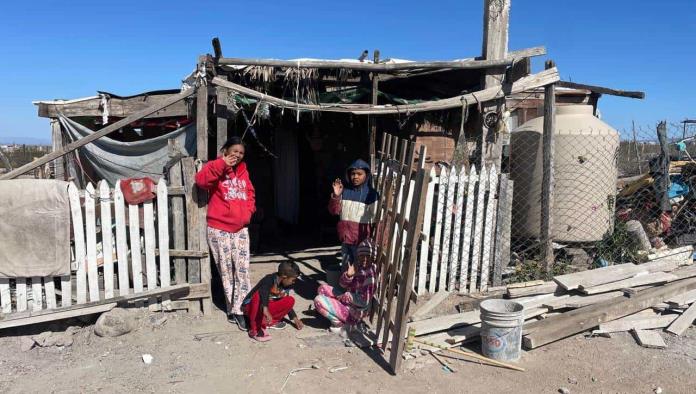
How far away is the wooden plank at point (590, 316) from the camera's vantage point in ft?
13.5

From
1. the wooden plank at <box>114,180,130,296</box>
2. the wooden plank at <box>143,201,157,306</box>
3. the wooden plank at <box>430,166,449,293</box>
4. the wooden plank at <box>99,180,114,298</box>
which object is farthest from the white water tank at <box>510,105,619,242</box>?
the wooden plank at <box>99,180,114,298</box>

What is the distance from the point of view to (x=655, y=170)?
7.16m

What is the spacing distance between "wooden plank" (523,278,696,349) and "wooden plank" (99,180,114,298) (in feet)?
12.8

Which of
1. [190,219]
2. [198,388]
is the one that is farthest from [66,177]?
[198,388]

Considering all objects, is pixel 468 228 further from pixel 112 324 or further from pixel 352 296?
pixel 112 324

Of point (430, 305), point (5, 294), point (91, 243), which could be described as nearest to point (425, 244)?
point (430, 305)

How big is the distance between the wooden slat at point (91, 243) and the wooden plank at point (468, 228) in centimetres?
391

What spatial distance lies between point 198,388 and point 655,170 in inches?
284

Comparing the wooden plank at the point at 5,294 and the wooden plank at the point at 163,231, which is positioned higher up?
the wooden plank at the point at 163,231

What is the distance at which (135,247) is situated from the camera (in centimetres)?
448

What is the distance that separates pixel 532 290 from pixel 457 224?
108 cm

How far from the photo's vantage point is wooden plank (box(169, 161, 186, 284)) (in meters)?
4.69

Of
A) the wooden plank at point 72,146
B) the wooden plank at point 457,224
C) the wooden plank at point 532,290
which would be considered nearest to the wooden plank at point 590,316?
the wooden plank at point 532,290

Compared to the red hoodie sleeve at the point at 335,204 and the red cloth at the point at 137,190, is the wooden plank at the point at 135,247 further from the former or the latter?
the red hoodie sleeve at the point at 335,204
